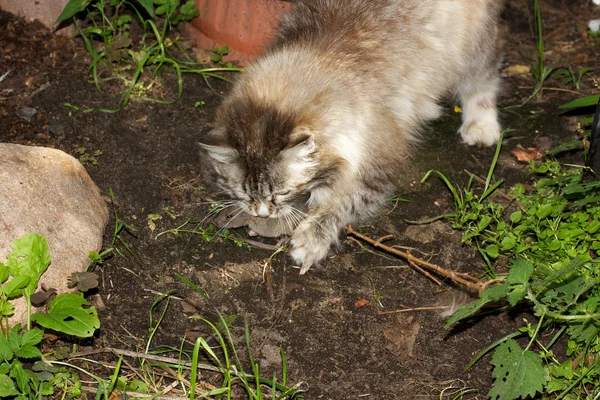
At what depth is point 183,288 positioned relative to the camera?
374cm

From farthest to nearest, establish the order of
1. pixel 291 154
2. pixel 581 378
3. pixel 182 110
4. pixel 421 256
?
1. pixel 182 110
2. pixel 421 256
3. pixel 291 154
4. pixel 581 378

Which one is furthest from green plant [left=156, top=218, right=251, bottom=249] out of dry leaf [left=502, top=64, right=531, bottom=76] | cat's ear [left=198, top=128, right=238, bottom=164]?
dry leaf [left=502, top=64, right=531, bottom=76]

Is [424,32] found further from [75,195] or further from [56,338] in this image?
[56,338]

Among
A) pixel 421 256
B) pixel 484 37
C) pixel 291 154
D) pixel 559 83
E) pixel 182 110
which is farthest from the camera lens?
pixel 559 83

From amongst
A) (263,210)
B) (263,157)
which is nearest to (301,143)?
(263,157)

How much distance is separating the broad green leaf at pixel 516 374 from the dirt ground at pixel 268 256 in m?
0.32

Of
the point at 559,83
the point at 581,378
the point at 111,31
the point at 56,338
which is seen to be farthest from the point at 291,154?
the point at 559,83

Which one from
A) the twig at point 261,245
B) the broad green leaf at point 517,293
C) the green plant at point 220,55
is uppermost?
the green plant at point 220,55

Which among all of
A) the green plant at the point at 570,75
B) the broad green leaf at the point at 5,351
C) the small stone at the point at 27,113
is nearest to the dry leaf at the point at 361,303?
the broad green leaf at the point at 5,351

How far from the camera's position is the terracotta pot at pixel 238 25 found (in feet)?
16.0

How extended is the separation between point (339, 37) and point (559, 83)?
80.5 inches

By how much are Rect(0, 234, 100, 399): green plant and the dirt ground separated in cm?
29

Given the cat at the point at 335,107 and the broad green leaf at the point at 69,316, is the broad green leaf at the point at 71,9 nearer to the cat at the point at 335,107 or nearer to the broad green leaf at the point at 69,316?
the cat at the point at 335,107

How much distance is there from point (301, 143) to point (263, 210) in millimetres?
516
